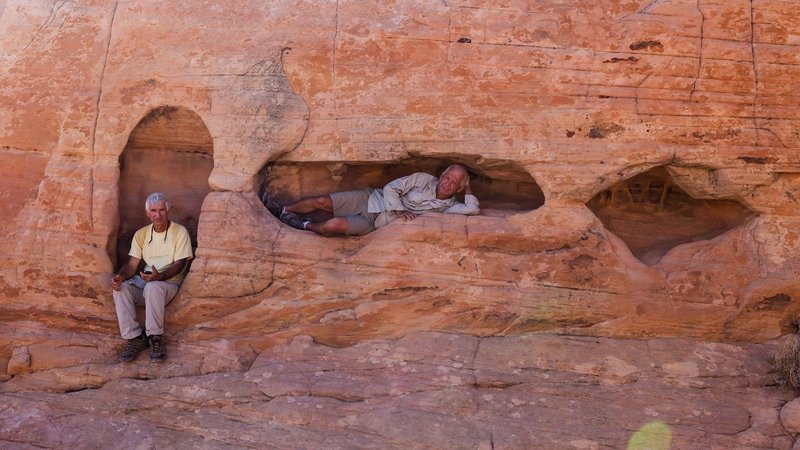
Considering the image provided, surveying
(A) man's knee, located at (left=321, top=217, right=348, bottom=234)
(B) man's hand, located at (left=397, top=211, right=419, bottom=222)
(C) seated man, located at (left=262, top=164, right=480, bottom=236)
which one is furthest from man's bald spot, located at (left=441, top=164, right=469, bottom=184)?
(A) man's knee, located at (left=321, top=217, right=348, bottom=234)

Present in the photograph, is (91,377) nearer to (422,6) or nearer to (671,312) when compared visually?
(422,6)

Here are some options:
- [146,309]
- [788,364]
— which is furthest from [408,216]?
[788,364]

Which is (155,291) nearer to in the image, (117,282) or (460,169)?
(117,282)

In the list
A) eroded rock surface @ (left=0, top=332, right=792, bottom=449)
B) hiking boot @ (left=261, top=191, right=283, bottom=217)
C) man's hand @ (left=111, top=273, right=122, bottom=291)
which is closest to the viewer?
eroded rock surface @ (left=0, top=332, right=792, bottom=449)

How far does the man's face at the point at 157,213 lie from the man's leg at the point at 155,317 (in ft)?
1.64

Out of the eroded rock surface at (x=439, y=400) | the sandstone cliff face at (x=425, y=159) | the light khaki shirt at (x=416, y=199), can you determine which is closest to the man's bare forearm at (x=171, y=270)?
the sandstone cliff face at (x=425, y=159)

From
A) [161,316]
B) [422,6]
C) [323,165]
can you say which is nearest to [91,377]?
[161,316]

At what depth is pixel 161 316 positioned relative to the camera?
20.1 feet

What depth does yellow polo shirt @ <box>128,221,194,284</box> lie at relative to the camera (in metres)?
Answer: 6.34

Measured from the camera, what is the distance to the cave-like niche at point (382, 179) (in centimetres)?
670

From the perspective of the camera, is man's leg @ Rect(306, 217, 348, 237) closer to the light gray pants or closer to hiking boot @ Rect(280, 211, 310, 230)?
hiking boot @ Rect(280, 211, 310, 230)

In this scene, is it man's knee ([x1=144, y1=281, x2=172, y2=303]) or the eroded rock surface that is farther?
man's knee ([x1=144, y1=281, x2=172, y2=303])

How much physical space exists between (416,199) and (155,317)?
7.82ft

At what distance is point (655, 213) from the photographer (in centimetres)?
695
